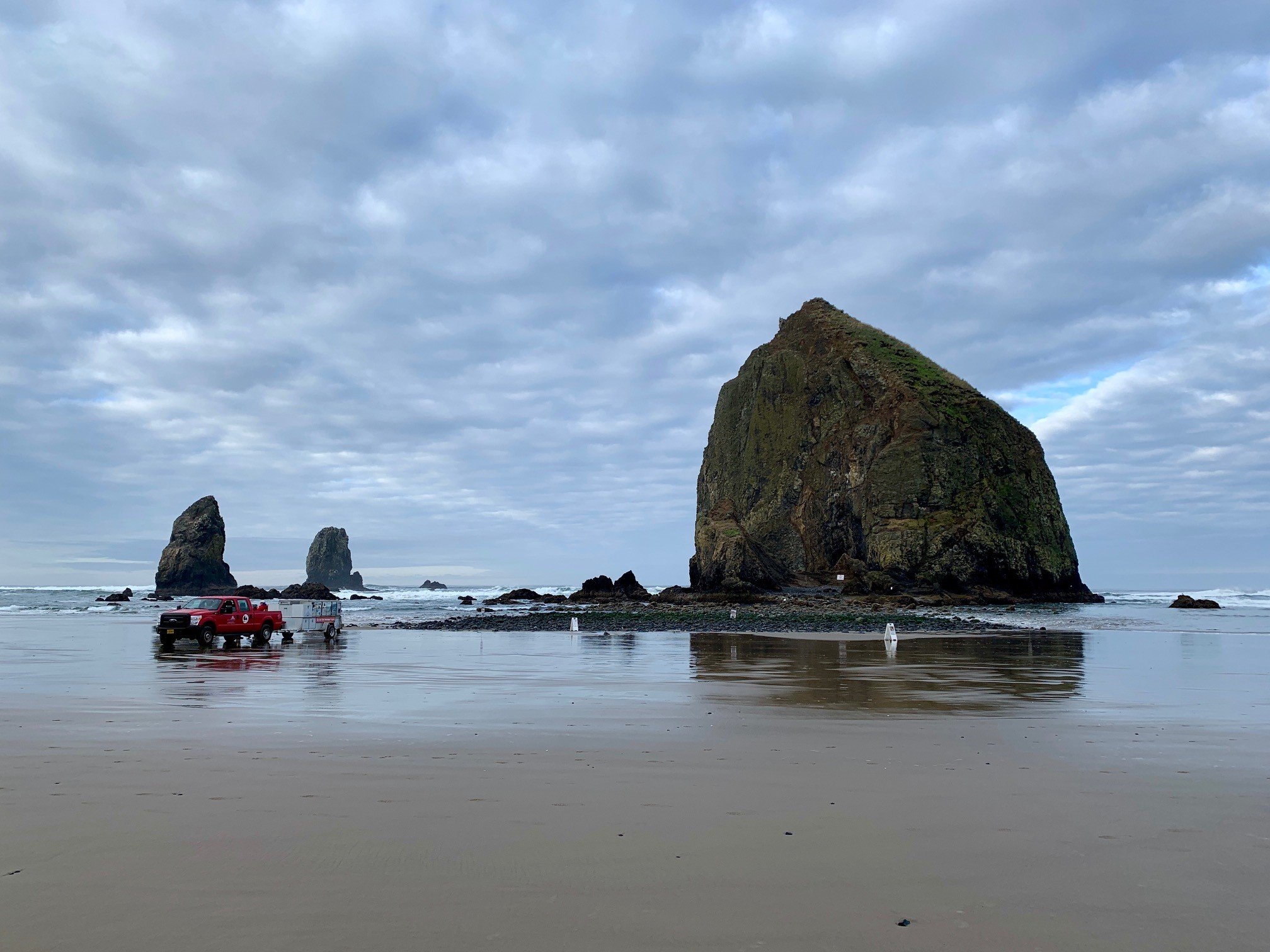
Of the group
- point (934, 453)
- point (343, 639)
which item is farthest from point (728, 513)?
point (343, 639)

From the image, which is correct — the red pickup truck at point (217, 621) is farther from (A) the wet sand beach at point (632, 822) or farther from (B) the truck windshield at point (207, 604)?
(A) the wet sand beach at point (632, 822)

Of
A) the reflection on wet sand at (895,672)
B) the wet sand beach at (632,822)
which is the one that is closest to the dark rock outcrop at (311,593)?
the reflection on wet sand at (895,672)

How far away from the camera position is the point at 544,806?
6.22 m

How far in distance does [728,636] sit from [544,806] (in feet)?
96.5

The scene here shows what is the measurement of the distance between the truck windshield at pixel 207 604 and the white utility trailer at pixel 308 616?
3.38 metres

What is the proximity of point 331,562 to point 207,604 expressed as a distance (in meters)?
149

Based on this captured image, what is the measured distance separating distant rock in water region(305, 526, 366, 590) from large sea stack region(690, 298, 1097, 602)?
299ft

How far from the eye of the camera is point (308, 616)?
34.8 m

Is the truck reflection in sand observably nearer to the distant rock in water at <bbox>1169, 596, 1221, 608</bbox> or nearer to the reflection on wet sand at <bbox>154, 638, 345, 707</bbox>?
the reflection on wet sand at <bbox>154, 638, 345, 707</bbox>

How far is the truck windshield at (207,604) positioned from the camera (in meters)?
30.2

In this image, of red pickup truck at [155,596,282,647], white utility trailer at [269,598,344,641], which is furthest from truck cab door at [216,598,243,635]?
white utility trailer at [269,598,344,641]

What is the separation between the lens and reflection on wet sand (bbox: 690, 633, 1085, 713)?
13.8m

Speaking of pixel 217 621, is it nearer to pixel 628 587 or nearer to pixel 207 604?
pixel 207 604

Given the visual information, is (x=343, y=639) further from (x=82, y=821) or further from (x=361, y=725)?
(x=82, y=821)
